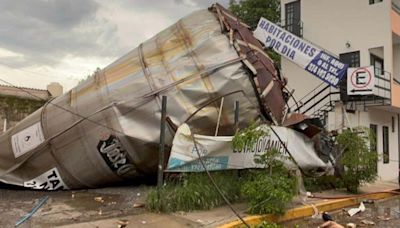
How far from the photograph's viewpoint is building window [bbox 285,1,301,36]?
866 inches

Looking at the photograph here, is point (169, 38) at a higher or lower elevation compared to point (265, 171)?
higher

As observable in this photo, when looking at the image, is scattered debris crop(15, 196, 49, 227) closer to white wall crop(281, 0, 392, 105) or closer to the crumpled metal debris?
the crumpled metal debris

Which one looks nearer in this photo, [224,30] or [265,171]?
[265,171]

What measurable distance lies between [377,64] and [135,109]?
15.6 m

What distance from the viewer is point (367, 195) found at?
40.5ft

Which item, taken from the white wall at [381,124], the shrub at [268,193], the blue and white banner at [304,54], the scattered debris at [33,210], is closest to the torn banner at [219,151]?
the shrub at [268,193]

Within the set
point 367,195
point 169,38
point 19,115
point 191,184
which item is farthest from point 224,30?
point 19,115

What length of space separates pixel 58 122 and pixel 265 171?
428 centimetres

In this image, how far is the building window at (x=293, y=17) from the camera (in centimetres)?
2198

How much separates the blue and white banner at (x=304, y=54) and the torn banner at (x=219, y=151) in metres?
7.43

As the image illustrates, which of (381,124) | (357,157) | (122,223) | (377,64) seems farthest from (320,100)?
(122,223)

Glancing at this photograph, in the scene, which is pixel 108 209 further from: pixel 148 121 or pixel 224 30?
pixel 224 30

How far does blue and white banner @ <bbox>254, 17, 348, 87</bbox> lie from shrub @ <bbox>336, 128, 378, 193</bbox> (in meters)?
4.69

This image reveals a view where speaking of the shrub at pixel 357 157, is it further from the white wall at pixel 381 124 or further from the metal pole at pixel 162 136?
the metal pole at pixel 162 136
